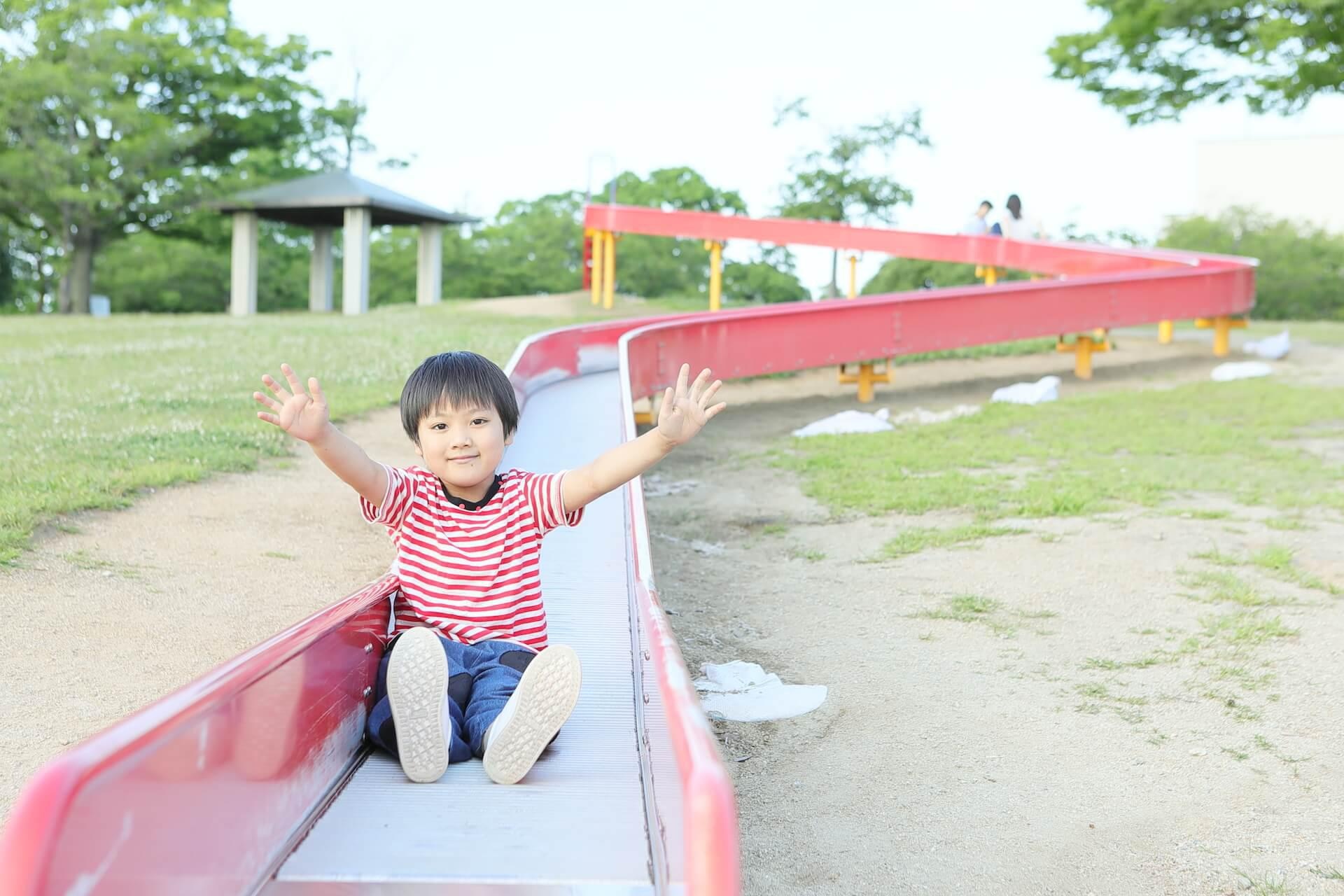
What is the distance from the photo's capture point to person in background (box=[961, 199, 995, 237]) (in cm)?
1916

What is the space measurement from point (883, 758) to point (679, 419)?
1373 millimetres

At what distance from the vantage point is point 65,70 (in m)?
28.1

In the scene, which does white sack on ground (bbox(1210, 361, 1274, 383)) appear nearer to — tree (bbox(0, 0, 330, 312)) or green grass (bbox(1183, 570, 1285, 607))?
green grass (bbox(1183, 570, 1285, 607))

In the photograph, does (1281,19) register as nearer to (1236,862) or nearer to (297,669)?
(1236,862)

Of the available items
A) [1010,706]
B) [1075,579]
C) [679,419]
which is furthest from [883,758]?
[1075,579]

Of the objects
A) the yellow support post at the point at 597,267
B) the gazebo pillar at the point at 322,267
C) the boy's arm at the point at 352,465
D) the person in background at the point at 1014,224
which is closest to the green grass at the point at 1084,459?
the boy's arm at the point at 352,465

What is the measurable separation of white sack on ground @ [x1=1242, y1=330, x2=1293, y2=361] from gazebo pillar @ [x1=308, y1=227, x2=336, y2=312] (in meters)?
21.9

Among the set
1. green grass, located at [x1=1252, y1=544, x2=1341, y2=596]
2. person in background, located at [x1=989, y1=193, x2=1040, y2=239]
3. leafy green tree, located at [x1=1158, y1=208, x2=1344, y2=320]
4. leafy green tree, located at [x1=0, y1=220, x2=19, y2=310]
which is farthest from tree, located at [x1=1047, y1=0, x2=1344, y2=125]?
leafy green tree, located at [x1=0, y1=220, x2=19, y2=310]

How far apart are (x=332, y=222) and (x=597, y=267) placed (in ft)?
30.9

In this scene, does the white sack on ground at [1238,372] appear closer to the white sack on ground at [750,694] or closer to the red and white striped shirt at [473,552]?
the white sack on ground at [750,694]

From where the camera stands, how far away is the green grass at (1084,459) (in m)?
7.22

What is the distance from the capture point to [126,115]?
28.0 m

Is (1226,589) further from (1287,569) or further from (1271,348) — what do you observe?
(1271,348)

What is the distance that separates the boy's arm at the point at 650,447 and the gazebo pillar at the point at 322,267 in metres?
28.7
